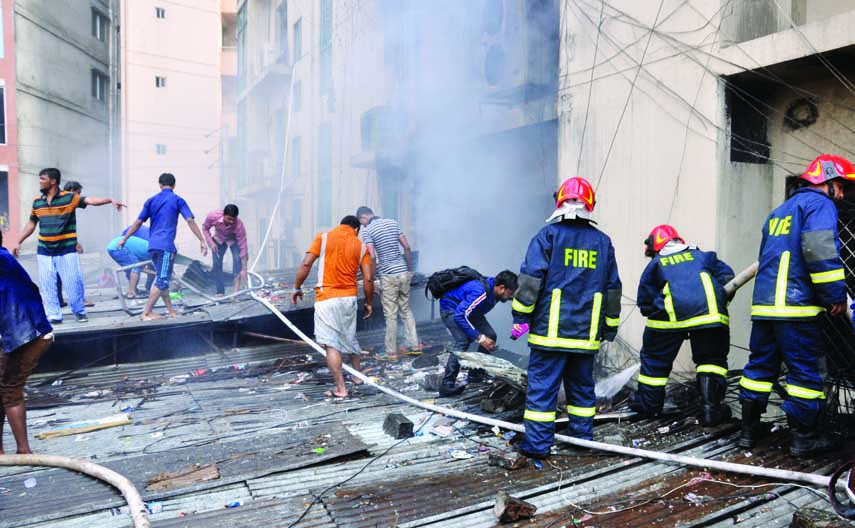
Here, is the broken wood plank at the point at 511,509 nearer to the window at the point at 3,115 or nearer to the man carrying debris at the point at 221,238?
the man carrying debris at the point at 221,238

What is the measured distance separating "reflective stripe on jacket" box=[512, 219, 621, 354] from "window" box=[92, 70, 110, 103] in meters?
24.5

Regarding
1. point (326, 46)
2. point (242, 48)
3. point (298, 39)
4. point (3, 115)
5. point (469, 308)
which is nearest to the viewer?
point (469, 308)

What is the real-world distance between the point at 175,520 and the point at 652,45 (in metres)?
5.56

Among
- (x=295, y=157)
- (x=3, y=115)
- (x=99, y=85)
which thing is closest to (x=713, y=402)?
(x=295, y=157)

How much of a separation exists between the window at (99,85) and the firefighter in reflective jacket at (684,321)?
2463cm

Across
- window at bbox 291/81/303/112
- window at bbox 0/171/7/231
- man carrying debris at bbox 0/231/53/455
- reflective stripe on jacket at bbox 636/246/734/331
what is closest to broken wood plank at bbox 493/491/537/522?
reflective stripe on jacket at bbox 636/246/734/331

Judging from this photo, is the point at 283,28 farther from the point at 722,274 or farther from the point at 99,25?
the point at 722,274

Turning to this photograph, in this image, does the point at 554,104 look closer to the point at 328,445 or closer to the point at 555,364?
the point at 555,364

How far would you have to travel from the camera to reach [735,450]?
371 centimetres

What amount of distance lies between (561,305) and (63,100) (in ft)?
73.2

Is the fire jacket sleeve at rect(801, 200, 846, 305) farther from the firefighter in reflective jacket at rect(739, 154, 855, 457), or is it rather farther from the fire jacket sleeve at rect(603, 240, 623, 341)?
the fire jacket sleeve at rect(603, 240, 623, 341)

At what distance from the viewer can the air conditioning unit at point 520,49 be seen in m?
7.44

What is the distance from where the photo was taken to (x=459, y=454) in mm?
3893

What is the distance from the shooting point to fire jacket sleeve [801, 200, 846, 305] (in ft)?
10.7
